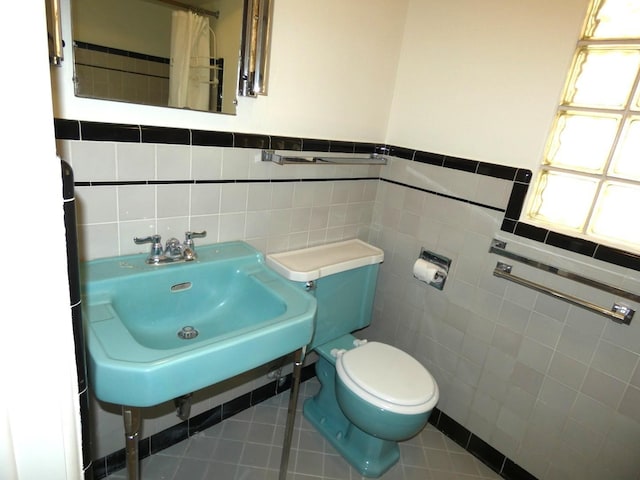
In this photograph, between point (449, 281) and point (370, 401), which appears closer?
point (370, 401)

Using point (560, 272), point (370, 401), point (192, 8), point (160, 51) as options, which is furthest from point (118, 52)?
point (560, 272)

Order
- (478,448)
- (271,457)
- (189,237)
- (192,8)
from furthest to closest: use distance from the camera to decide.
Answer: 1. (478,448)
2. (271,457)
3. (189,237)
4. (192,8)

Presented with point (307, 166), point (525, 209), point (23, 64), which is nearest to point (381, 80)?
point (307, 166)

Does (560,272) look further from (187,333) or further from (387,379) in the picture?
(187,333)

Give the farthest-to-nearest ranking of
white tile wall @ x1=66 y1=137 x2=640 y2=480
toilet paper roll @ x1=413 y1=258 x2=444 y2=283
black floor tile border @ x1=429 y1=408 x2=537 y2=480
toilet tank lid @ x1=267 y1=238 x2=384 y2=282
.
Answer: toilet paper roll @ x1=413 y1=258 x2=444 y2=283, black floor tile border @ x1=429 y1=408 x2=537 y2=480, toilet tank lid @ x1=267 y1=238 x2=384 y2=282, white tile wall @ x1=66 y1=137 x2=640 y2=480

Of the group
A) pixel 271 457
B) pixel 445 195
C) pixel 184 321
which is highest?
pixel 445 195

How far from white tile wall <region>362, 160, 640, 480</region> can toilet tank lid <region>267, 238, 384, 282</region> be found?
0.21m

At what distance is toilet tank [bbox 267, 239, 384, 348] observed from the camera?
1522 mm

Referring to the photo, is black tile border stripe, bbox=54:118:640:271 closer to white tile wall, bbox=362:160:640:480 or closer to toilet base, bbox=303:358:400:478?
white tile wall, bbox=362:160:640:480

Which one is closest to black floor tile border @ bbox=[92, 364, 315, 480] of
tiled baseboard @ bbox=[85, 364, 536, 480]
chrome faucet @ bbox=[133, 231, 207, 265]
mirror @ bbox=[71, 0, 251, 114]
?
tiled baseboard @ bbox=[85, 364, 536, 480]

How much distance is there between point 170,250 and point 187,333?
281 mm

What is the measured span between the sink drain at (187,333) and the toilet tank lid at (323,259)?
1.36ft

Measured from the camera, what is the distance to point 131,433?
0.92m

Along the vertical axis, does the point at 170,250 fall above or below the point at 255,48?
below
